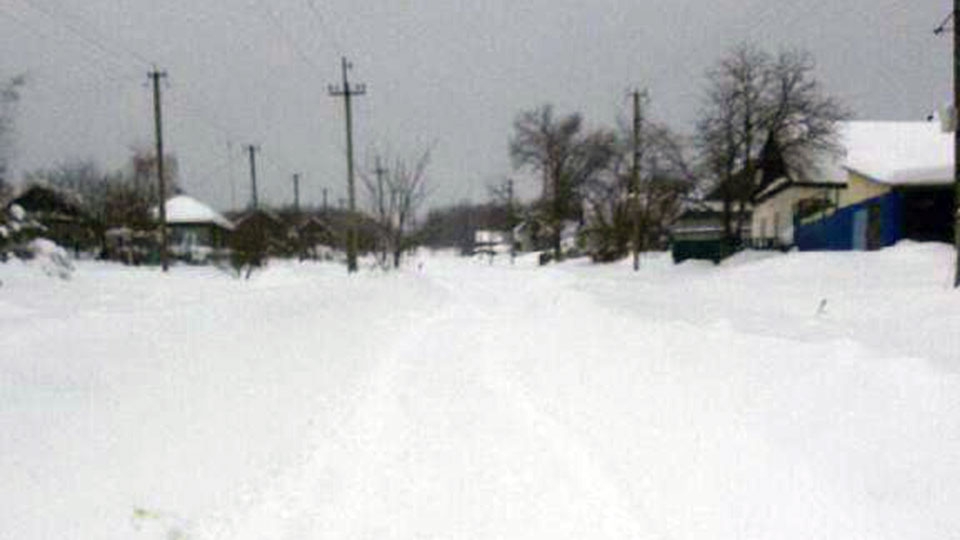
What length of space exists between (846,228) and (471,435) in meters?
25.0

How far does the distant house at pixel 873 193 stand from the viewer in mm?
22578

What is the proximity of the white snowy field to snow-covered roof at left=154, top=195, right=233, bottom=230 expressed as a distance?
58.6 metres

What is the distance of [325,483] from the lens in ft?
14.1

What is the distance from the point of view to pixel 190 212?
2463 inches

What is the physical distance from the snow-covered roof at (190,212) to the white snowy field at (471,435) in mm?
58637

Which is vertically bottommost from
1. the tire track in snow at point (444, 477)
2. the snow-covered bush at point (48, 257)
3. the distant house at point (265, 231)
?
the tire track in snow at point (444, 477)

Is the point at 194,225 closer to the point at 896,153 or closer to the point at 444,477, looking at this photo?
the point at 896,153

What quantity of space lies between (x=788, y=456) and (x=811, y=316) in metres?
6.93

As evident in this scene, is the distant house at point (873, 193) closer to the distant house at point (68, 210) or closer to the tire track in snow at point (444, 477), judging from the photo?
the tire track in snow at point (444, 477)

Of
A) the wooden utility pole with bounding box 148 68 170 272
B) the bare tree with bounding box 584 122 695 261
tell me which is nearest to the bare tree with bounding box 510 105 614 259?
the bare tree with bounding box 584 122 695 261

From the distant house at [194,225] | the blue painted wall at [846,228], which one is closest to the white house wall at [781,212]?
the blue painted wall at [846,228]

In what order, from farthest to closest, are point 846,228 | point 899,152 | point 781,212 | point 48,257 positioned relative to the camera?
point 781,212, point 899,152, point 846,228, point 48,257

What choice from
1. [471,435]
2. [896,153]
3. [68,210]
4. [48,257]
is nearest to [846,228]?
[896,153]

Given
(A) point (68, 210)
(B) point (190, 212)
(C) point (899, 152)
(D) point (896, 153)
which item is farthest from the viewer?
(B) point (190, 212)
